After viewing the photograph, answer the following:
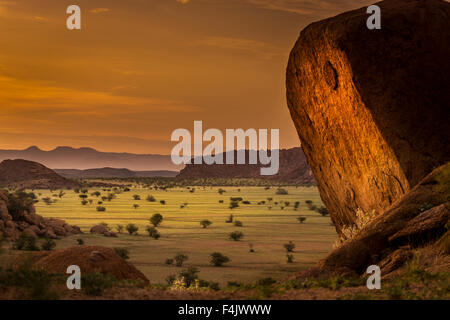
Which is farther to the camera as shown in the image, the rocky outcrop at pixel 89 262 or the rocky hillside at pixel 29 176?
the rocky hillside at pixel 29 176

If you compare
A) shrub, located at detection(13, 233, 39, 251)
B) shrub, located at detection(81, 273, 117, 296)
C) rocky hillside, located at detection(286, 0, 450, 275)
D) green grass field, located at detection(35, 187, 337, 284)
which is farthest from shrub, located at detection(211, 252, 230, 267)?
shrub, located at detection(81, 273, 117, 296)

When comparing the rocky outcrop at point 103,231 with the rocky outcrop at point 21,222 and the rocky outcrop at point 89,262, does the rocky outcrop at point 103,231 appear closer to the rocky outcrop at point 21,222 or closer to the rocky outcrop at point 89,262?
the rocky outcrop at point 21,222

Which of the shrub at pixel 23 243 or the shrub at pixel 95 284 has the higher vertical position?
the shrub at pixel 23 243

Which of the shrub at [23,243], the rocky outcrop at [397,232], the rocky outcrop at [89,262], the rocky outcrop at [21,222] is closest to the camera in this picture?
the rocky outcrop at [397,232]

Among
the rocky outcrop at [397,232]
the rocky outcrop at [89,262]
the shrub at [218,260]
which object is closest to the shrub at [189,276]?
the shrub at [218,260]

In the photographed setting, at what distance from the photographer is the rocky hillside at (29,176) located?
445 feet

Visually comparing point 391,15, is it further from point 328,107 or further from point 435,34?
point 328,107

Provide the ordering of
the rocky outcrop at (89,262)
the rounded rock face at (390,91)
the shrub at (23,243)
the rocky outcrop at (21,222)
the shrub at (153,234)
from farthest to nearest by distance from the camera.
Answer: the shrub at (153,234), the rocky outcrop at (21,222), the shrub at (23,243), the rounded rock face at (390,91), the rocky outcrop at (89,262)

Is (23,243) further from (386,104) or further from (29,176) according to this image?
(29,176)

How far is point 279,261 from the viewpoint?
2700cm

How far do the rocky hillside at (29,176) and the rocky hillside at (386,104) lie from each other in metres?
123

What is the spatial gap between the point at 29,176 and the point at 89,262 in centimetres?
14906
